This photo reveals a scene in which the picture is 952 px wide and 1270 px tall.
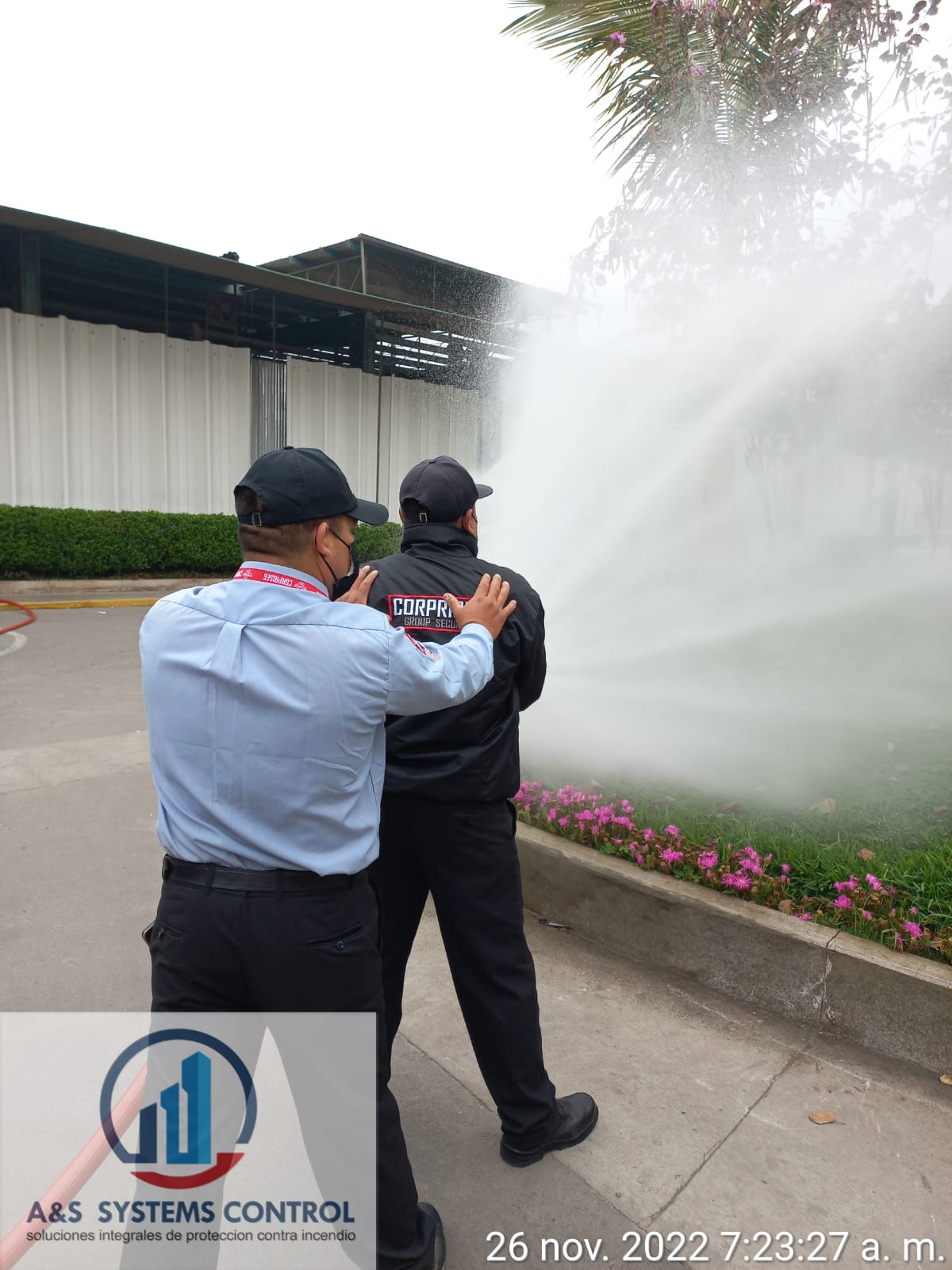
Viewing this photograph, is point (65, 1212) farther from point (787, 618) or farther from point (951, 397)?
point (951, 397)

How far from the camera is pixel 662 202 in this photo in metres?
7.35

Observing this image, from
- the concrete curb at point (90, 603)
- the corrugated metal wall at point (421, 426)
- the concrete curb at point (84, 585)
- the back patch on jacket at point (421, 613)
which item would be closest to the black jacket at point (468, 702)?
the back patch on jacket at point (421, 613)

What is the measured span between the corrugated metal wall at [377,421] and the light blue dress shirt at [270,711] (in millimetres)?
17175

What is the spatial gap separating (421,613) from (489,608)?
366mm

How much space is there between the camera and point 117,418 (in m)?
15.9

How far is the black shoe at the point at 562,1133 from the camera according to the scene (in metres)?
2.57

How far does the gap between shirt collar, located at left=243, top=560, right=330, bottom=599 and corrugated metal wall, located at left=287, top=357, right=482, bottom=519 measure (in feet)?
56.1

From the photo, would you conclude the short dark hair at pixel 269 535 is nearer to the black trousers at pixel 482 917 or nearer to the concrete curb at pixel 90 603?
the black trousers at pixel 482 917

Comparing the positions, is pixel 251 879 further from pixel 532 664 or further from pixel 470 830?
pixel 532 664

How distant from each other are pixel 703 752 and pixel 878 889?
1.79 metres

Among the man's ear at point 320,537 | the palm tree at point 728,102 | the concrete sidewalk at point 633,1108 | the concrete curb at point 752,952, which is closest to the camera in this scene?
the man's ear at point 320,537

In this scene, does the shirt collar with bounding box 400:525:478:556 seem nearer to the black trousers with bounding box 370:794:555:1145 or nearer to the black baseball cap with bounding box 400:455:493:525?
the black baseball cap with bounding box 400:455:493:525

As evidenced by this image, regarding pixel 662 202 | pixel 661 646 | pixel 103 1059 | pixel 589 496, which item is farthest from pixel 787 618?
pixel 103 1059

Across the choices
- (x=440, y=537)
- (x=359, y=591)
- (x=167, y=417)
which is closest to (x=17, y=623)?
(x=167, y=417)
